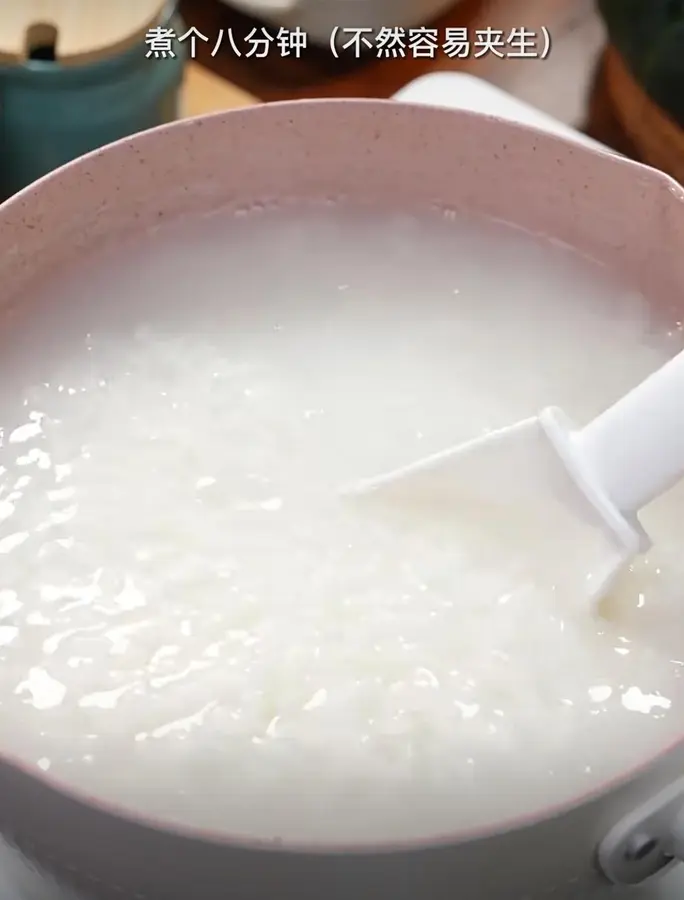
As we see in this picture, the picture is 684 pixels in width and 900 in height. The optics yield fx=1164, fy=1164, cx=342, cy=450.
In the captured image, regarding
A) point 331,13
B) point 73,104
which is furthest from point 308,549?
point 331,13

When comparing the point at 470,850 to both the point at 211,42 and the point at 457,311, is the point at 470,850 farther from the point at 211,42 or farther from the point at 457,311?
the point at 211,42

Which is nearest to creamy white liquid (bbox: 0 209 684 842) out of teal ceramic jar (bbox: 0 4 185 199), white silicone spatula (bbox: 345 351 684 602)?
white silicone spatula (bbox: 345 351 684 602)

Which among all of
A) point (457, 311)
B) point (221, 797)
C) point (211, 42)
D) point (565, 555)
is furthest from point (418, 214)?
point (211, 42)

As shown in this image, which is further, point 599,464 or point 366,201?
point 366,201

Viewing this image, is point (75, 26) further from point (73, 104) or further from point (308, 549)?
point (308, 549)

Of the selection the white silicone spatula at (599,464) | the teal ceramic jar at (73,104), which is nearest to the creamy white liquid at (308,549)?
the white silicone spatula at (599,464)

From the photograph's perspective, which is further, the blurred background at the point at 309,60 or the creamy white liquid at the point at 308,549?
the blurred background at the point at 309,60

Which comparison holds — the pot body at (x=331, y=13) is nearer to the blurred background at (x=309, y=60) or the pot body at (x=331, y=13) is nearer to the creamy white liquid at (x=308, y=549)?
the blurred background at (x=309, y=60)
